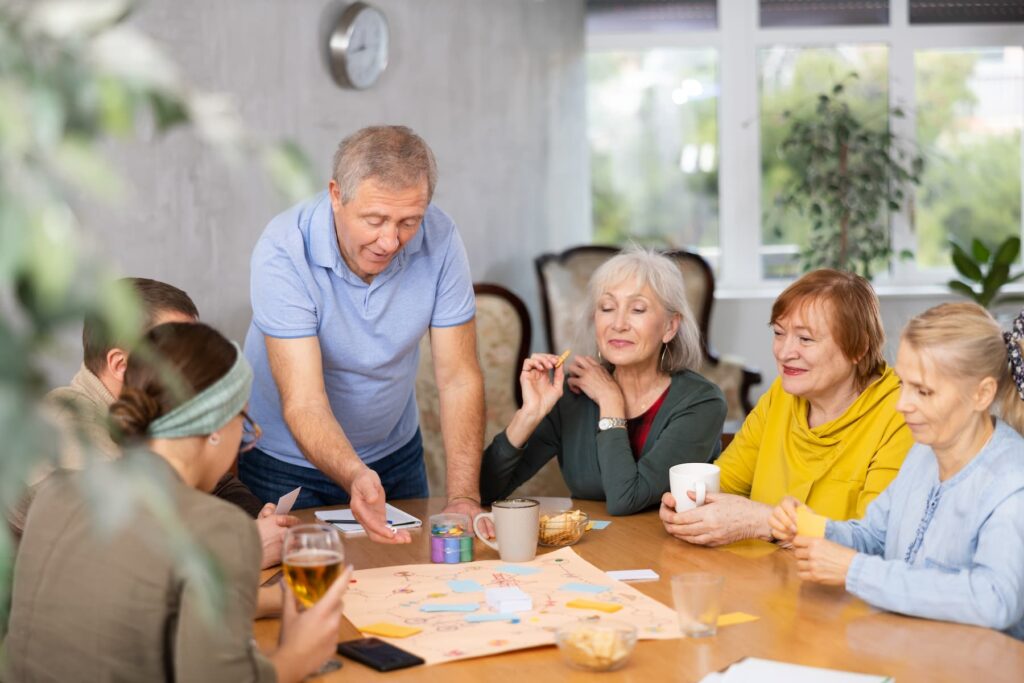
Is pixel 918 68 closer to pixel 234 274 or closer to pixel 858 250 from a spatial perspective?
pixel 858 250

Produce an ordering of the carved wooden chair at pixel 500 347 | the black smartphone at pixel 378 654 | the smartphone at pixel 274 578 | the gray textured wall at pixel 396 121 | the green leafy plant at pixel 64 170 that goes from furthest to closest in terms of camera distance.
→ the carved wooden chair at pixel 500 347 < the gray textured wall at pixel 396 121 < the smartphone at pixel 274 578 < the black smartphone at pixel 378 654 < the green leafy plant at pixel 64 170

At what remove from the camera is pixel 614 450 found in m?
2.51

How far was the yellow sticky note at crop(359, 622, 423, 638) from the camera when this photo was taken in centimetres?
162

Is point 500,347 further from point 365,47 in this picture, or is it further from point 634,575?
point 634,575

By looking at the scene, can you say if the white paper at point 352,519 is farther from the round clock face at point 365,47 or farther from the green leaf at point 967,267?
the green leaf at point 967,267

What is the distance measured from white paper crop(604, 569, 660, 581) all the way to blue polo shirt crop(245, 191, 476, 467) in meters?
0.84

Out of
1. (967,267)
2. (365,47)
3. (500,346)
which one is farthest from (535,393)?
(967,267)

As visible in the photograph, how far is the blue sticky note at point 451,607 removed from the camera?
172 cm

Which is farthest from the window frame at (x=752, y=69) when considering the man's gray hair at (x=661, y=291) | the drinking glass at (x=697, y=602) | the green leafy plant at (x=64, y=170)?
the green leafy plant at (x=64, y=170)

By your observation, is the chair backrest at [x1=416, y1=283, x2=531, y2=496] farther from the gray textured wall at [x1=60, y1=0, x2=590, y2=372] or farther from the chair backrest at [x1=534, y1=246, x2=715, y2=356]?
the chair backrest at [x1=534, y1=246, x2=715, y2=356]

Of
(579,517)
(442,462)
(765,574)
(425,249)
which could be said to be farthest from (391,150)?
(442,462)

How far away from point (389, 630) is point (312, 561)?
0.22m

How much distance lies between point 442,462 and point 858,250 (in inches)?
110

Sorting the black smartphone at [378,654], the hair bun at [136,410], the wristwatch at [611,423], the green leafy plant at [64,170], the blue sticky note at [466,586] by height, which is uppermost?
the green leafy plant at [64,170]
